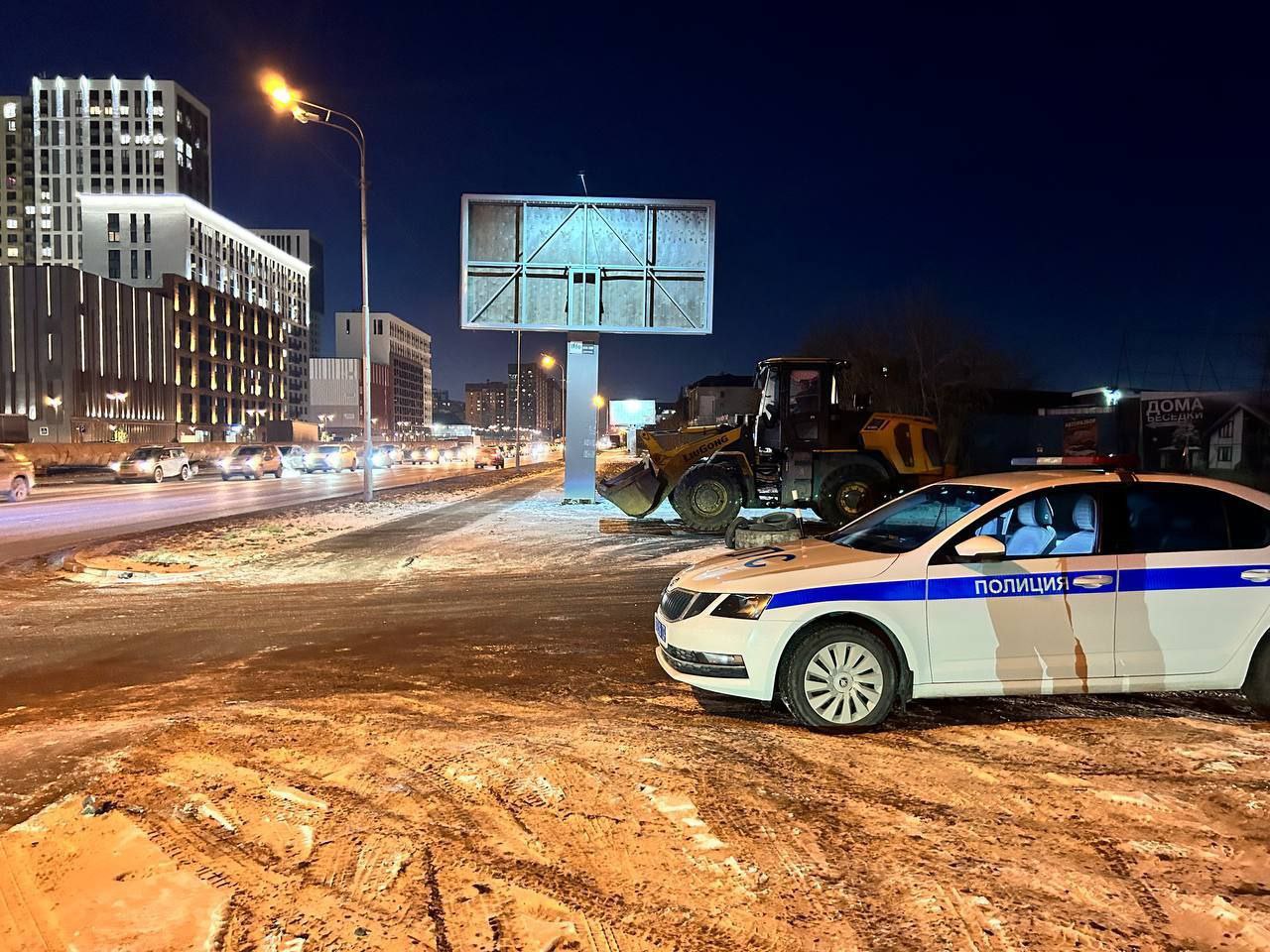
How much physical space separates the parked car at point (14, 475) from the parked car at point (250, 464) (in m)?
13.7

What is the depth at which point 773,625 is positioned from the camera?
485 centimetres

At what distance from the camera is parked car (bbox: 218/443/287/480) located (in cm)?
A: 3881

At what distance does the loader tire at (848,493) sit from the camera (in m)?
14.9

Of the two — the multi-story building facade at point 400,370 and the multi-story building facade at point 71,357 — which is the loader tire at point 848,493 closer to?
the multi-story building facade at point 71,357

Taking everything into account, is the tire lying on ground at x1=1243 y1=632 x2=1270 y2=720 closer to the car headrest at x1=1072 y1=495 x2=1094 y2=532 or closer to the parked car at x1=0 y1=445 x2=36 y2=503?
the car headrest at x1=1072 y1=495 x2=1094 y2=532

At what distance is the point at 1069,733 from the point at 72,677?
7370mm

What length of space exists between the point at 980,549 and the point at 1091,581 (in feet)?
2.52

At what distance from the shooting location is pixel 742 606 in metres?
4.91

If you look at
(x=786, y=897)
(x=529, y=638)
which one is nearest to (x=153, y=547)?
(x=529, y=638)

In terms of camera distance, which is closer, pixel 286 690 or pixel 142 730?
pixel 142 730

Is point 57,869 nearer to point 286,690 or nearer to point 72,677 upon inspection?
point 286,690

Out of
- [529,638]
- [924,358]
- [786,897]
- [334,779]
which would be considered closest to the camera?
[786,897]

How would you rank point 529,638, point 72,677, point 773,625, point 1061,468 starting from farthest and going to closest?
point 529,638, point 72,677, point 1061,468, point 773,625

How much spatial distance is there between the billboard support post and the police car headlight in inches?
720
